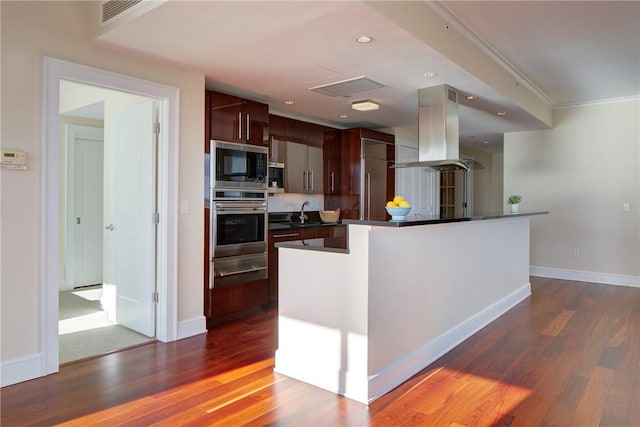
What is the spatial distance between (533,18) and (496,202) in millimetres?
7824

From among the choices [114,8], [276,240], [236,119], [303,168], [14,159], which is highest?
[114,8]

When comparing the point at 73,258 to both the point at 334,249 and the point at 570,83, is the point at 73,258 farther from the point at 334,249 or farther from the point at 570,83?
the point at 570,83

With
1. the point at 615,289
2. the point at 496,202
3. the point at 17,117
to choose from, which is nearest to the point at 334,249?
the point at 17,117

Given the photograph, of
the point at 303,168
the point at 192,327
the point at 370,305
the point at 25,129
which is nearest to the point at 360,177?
the point at 303,168

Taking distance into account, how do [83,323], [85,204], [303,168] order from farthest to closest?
1. [85,204]
2. [303,168]
3. [83,323]

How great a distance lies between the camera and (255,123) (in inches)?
171

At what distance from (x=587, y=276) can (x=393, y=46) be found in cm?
511

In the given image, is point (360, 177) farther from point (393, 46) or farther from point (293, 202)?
point (393, 46)

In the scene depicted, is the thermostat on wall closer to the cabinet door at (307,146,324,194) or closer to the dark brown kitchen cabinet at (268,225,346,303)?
the dark brown kitchen cabinet at (268,225,346,303)

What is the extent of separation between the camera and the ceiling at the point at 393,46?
255 centimetres

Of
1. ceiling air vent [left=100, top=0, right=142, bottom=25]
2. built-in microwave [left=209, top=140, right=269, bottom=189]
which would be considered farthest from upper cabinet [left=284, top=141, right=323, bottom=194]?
ceiling air vent [left=100, top=0, right=142, bottom=25]

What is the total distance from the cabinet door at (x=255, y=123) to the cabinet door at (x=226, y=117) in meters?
0.07

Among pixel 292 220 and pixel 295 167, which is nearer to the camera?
pixel 295 167

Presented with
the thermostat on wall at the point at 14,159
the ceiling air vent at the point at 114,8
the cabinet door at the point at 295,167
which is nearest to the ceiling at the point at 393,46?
the ceiling air vent at the point at 114,8
